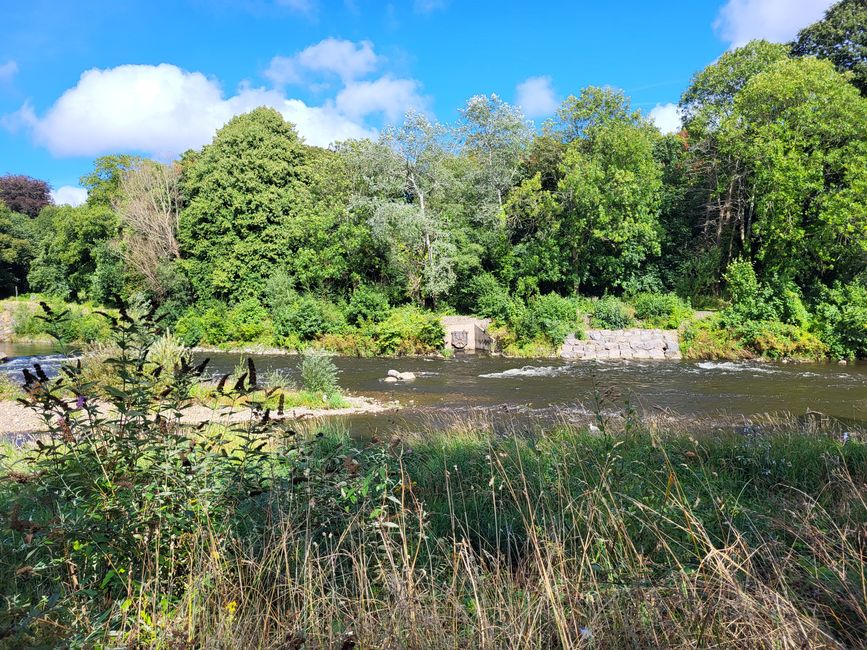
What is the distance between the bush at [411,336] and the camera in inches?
917

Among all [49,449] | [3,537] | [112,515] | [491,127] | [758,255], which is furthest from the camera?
[491,127]

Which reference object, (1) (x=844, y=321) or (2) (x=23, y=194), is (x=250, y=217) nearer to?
(1) (x=844, y=321)

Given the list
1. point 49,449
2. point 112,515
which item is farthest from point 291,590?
point 49,449

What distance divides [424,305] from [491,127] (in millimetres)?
8989

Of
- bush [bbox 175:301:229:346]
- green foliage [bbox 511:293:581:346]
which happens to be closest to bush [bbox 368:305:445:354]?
green foliage [bbox 511:293:581:346]

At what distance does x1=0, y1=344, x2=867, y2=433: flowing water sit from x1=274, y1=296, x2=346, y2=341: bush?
434 cm

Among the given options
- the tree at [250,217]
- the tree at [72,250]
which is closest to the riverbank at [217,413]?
the tree at [250,217]

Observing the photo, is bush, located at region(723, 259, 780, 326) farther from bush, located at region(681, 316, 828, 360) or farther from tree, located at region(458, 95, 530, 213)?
tree, located at region(458, 95, 530, 213)

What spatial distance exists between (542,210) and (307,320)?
1205 centimetres

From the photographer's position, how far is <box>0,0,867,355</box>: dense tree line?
19594mm

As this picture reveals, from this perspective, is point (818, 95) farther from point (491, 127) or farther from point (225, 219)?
point (225, 219)

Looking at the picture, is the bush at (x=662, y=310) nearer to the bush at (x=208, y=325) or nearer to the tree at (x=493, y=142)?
the tree at (x=493, y=142)

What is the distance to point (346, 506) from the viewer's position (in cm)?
303

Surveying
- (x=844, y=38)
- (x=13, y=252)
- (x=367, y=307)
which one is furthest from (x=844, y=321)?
(x=13, y=252)
